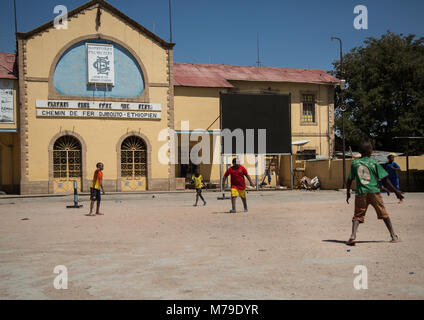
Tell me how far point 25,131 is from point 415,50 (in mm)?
32559

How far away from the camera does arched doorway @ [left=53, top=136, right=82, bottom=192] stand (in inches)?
1115

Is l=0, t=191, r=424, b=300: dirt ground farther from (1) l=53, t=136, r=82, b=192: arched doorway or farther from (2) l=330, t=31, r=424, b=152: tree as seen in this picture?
(2) l=330, t=31, r=424, b=152: tree

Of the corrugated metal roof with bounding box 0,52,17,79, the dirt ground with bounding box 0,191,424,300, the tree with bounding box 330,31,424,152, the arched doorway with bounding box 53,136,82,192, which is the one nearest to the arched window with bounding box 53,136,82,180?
the arched doorway with bounding box 53,136,82,192

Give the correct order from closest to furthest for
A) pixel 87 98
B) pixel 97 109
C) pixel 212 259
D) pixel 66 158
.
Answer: pixel 212 259 → pixel 66 158 → pixel 87 98 → pixel 97 109

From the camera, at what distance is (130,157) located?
2980 cm

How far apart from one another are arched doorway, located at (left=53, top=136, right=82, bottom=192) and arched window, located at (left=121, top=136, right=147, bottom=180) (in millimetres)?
2585

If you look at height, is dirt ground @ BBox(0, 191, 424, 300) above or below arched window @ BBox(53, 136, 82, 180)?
below

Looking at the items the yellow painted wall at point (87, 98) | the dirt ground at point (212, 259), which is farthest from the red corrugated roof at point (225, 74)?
the dirt ground at point (212, 259)

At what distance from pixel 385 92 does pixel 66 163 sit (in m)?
26.6

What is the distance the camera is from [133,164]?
2983 cm

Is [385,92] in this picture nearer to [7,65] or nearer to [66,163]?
[66,163]

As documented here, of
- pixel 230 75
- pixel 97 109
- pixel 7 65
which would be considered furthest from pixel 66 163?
pixel 230 75

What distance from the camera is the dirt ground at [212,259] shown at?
17.3 feet

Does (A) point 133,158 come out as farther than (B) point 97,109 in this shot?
Yes
